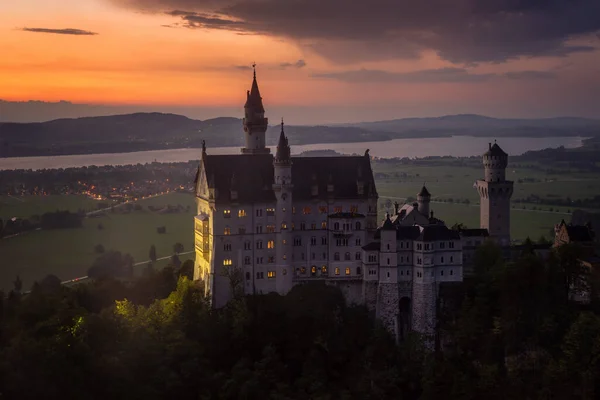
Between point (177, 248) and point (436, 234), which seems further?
point (177, 248)

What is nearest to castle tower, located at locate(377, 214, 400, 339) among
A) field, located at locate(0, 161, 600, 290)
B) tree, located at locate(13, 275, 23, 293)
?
tree, located at locate(13, 275, 23, 293)

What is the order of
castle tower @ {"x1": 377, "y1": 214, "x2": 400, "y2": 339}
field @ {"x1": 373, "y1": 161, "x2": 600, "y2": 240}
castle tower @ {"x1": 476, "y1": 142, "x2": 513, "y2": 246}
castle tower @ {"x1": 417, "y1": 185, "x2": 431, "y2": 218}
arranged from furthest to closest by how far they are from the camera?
1. field @ {"x1": 373, "y1": 161, "x2": 600, "y2": 240}
2. castle tower @ {"x1": 476, "y1": 142, "x2": 513, "y2": 246}
3. castle tower @ {"x1": 417, "y1": 185, "x2": 431, "y2": 218}
4. castle tower @ {"x1": 377, "y1": 214, "x2": 400, "y2": 339}

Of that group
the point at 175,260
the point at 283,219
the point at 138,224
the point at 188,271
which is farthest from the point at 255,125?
the point at 138,224

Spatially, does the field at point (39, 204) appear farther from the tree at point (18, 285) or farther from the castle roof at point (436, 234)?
the castle roof at point (436, 234)

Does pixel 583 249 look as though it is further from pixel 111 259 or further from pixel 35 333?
pixel 111 259

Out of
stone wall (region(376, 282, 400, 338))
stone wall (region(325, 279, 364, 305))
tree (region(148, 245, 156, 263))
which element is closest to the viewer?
stone wall (region(376, 282, 400, 338))

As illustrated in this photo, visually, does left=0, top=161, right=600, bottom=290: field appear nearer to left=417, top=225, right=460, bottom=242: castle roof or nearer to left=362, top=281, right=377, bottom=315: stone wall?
left=362, top=281, right=377, bottom=315: stone wall

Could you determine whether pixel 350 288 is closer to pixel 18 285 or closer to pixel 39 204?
pixel 18 285

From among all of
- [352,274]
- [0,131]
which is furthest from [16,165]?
[352,274]
